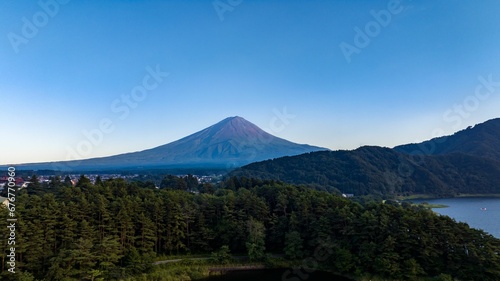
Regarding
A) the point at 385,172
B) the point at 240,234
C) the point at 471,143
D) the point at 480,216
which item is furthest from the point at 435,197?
the point at 240,234

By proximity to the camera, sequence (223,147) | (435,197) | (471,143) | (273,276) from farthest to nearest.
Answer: (223,147) → (471,143) → (435,197) → (273,276)

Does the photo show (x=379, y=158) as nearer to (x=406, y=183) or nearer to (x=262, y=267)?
(x=406, y=183)

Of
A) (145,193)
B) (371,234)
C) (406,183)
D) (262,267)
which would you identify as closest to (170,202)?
(145,193)

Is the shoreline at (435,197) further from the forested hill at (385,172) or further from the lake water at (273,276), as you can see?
the lake water at (273,276)

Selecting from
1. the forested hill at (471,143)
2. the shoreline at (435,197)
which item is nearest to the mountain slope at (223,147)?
the forested hill at (471,143)

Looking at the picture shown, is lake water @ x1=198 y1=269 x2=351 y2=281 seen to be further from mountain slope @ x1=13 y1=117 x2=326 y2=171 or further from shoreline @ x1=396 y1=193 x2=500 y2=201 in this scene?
mountain slope @ x1=13 y1=117 x2=326 y2=171

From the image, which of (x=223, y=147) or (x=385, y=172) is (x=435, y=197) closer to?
(x=385, y=172)

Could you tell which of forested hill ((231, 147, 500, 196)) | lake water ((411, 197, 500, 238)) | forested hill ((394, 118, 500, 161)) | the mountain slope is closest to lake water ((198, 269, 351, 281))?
lake water ((411, 197, 500, 238))
